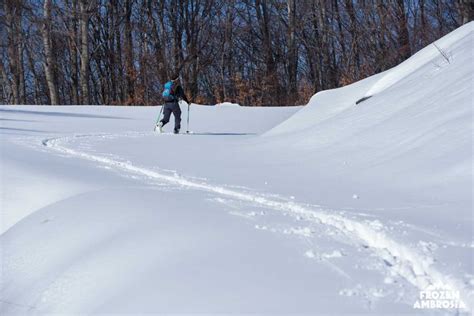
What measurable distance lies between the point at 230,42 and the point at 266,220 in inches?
1025

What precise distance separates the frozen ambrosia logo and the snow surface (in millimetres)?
37

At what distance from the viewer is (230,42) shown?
28.5 meters

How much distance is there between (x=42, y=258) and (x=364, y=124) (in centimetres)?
430

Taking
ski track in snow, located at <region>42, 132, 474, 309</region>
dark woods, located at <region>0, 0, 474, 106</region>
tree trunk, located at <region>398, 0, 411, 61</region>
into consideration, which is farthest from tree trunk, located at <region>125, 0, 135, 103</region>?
ski track in snow, located at <region>42, 132, 474, 309</region>

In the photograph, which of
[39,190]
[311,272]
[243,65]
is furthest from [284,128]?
[243,65]

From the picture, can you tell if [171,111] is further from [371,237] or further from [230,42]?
[230,42]

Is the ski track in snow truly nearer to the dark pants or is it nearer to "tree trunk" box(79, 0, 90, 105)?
the dark pants

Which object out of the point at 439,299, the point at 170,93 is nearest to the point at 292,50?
the point at 170,93

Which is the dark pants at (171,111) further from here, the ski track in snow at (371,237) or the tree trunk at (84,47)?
the tree trunk at (84,47)

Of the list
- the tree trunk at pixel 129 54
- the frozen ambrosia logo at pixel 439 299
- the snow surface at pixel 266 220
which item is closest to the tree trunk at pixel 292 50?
the tree trunk at pixel 129 54

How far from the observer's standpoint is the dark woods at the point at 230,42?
23.1 metres

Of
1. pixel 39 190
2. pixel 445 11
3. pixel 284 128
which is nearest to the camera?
pixel 39 190

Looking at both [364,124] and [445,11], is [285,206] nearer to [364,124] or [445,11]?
[364,124]

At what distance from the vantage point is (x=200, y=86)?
33719mm
